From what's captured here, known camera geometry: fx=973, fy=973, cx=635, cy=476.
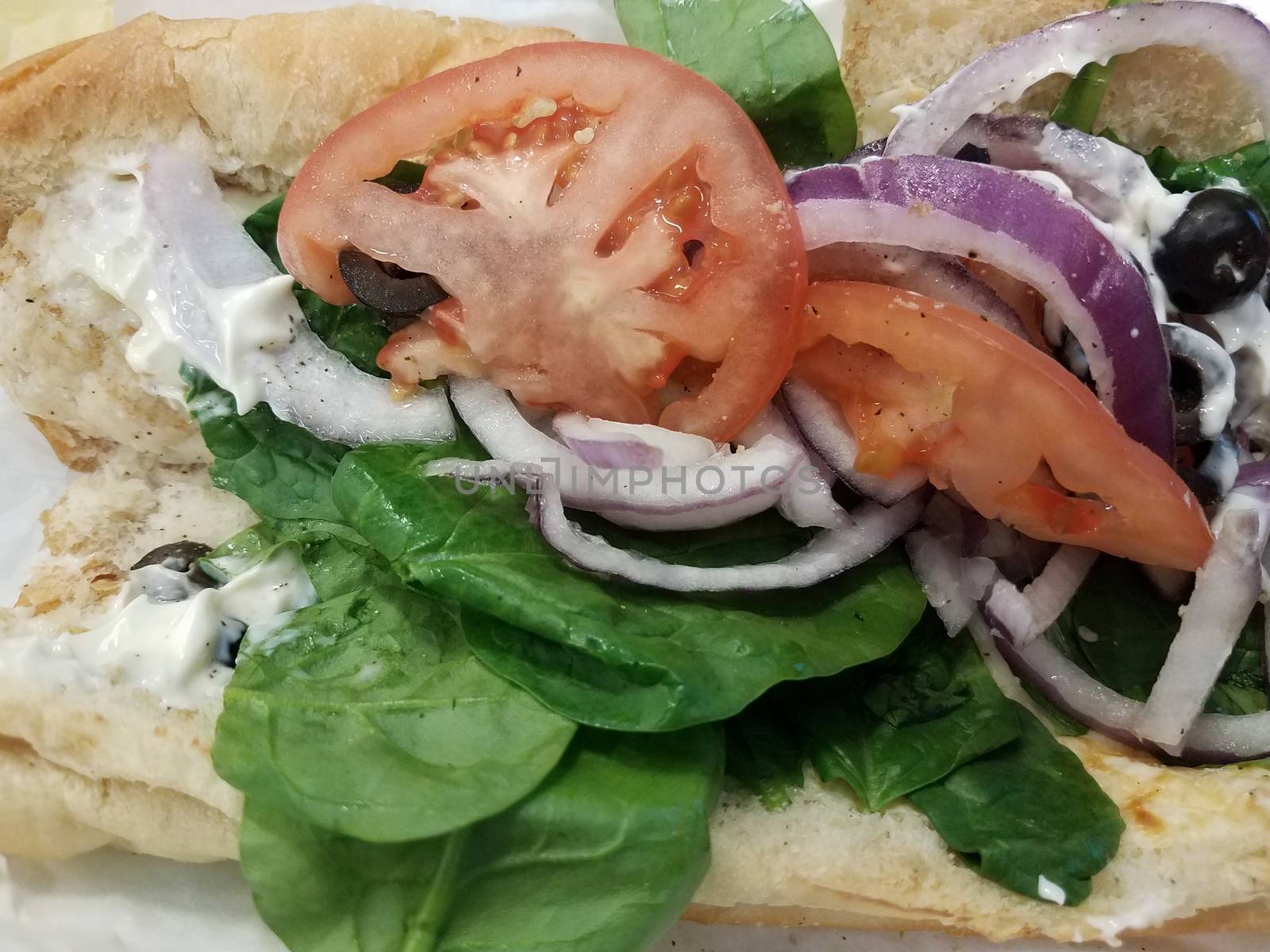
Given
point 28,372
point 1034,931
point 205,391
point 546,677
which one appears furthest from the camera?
point 28,372

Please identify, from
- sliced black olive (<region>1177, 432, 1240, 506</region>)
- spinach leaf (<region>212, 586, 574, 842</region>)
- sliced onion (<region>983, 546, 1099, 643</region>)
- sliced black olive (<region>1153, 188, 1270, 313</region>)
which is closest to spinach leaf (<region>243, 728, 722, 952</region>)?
spinach leaf (<region>212, 586, 574, 842</region>)

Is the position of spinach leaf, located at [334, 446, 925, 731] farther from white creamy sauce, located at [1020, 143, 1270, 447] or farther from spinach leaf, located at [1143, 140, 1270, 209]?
spinach leaf, located at [1143, 140, 1270, 209]

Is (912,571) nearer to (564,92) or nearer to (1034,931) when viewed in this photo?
(1034,931)

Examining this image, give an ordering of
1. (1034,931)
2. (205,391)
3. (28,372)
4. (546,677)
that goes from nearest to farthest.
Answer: (546,677) < (1034,931) < (205,391) < (28,372)

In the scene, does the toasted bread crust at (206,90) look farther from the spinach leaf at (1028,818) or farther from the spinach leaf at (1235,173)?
the spinach leaf at (1028,818)

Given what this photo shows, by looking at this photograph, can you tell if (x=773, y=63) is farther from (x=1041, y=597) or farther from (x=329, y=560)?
(x=329, y=560)

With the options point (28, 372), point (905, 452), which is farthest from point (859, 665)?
point (28, 372)
